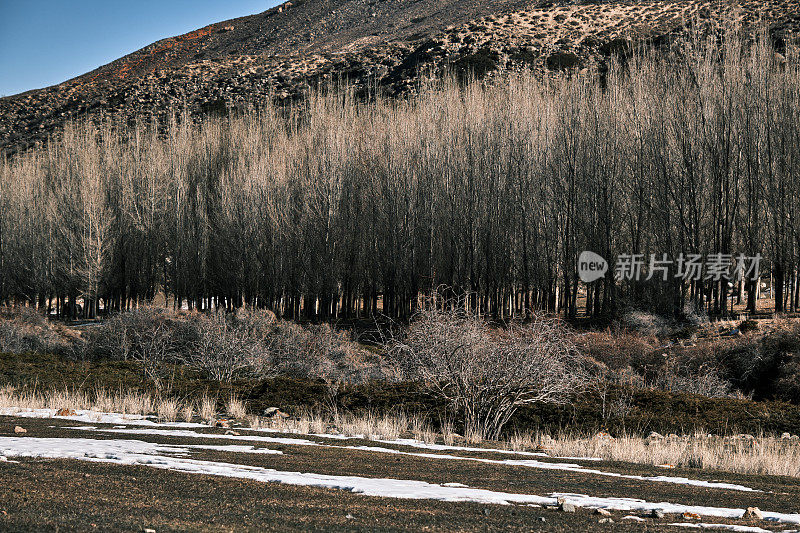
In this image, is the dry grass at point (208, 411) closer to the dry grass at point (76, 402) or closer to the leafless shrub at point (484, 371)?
the dry grass at point (76, 402)

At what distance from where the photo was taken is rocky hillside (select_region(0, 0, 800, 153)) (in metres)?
69.2

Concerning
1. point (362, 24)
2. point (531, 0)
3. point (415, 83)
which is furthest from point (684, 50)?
point (362, 24)

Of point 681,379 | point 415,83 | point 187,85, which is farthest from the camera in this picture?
point 187,85

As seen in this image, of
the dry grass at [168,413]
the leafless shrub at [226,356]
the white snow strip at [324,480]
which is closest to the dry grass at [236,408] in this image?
the dry grass at [168,413]

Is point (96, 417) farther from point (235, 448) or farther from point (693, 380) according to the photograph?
point (693, 380)

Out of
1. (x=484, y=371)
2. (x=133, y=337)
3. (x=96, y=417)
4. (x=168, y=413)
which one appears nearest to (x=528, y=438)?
(x=484, y=371)

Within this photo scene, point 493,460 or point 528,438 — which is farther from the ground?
point 493,460

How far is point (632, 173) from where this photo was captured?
3438 cm

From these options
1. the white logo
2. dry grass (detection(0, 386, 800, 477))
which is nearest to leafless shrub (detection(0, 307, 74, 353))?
dry grass (detection(0, 386, 800, 477))

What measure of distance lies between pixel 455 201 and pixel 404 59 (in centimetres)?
4598

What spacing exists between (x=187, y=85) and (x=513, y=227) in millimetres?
59945

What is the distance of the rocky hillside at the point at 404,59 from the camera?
69.2 m

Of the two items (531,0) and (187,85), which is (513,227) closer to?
(187,85)

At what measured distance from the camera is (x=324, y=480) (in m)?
6.84
